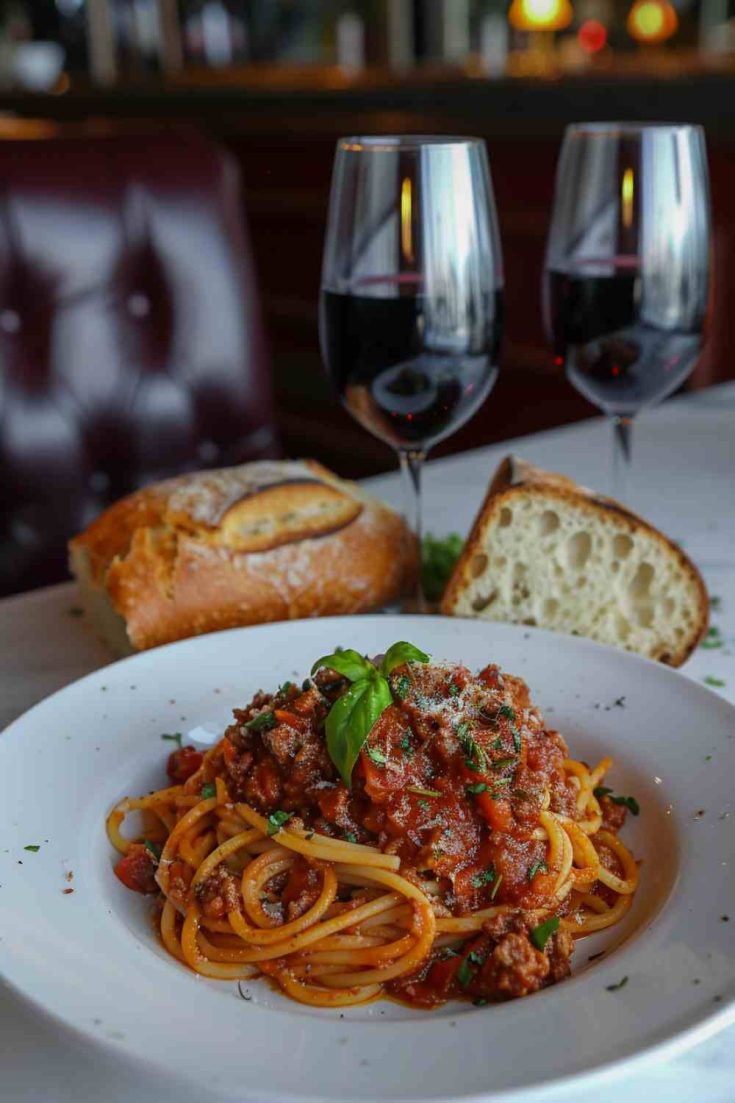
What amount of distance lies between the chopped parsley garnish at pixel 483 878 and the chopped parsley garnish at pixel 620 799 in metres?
0.19

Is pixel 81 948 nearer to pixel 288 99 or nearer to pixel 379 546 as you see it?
pixel 379 546

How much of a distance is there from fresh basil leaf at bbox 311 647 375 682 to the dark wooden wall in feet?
10.2

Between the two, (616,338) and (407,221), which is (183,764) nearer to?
(407,221)

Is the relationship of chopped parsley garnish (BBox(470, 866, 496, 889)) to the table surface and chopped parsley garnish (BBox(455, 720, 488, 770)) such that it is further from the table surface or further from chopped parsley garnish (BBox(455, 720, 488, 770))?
the table surface

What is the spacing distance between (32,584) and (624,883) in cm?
175

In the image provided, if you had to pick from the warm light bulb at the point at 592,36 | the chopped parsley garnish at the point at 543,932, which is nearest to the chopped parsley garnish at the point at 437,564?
the chopped parsley garnish at the point at 543,932

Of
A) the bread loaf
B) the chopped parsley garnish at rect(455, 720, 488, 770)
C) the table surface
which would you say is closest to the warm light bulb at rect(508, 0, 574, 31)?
the table surface

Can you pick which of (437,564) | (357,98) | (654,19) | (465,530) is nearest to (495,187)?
(357,98)

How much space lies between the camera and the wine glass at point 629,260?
161cm

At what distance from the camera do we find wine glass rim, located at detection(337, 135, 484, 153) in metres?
1.37

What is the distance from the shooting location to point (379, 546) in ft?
Result: 5.56

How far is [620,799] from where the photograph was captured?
3.90 feet

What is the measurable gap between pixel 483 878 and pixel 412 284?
2.28ft

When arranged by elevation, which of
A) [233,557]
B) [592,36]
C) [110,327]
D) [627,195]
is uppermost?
[592,36]
